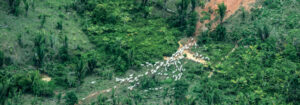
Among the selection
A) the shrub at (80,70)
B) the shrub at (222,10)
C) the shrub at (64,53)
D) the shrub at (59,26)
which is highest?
the shrub at (222,10)

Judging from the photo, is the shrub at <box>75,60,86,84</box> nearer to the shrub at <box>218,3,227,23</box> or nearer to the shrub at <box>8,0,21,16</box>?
the shrub at <box>8,0,21,16</box>

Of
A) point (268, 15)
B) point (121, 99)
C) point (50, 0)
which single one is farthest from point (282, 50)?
point (50, 0)

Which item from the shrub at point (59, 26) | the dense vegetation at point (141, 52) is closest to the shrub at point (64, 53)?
the dense vegetation at point (141, 52)

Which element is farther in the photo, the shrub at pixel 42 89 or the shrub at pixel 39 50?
the shrub at pixel 39 50

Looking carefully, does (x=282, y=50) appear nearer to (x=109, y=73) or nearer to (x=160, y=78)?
(x=160, y=78)

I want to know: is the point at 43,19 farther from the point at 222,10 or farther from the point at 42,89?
the point at 222,10

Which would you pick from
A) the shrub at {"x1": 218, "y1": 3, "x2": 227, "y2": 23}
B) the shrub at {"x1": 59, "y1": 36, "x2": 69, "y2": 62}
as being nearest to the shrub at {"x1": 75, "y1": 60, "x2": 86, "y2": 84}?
the shrub at {"x1": 59, "y1": 36, "x2": 69, "y2": 62}

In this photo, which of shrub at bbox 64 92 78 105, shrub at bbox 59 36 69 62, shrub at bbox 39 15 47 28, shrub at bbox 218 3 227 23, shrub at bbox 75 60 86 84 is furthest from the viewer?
shrub at bbox 218 3 227 23

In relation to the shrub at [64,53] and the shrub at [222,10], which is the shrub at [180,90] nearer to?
the shrub at [222,10]

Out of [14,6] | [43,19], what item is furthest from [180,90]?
[14,6]
